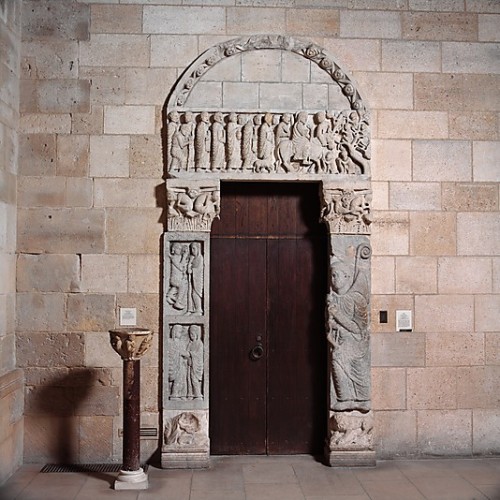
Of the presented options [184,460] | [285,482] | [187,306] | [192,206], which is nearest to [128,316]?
[187,306]

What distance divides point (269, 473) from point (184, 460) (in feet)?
1.91

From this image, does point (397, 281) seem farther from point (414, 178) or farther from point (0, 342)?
point (0, 342)

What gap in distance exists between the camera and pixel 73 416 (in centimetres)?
467

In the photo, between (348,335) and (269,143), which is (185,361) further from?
(269,143)

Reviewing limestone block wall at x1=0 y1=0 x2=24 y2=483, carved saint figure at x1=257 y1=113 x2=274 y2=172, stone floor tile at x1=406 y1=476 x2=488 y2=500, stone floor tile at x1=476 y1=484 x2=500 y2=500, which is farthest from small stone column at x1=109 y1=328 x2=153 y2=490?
stone floor tile at x1=476 y1=484 x2=500 y2=500

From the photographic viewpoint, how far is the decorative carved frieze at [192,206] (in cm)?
468

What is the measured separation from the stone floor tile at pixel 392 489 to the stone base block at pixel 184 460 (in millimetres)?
1081

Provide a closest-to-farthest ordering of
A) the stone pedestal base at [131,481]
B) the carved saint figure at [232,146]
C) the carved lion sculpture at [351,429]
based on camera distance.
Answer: the stone pedestal base at [131,481] → the carved lion sculpture at [351,429] → the carved saint figure at [232,146]

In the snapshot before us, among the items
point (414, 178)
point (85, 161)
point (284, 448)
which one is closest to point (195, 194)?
point (85, 161)

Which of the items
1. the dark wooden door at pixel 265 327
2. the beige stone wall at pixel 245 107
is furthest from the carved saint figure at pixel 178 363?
the dark wooden door at pixel 265 327

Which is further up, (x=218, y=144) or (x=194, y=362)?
(x=218, y=144)

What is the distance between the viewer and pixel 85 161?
15.6ft

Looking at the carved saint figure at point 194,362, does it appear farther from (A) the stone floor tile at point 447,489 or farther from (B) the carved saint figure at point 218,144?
(A) the stone floor tile at point 447,489

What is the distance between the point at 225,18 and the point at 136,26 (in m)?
0.64
